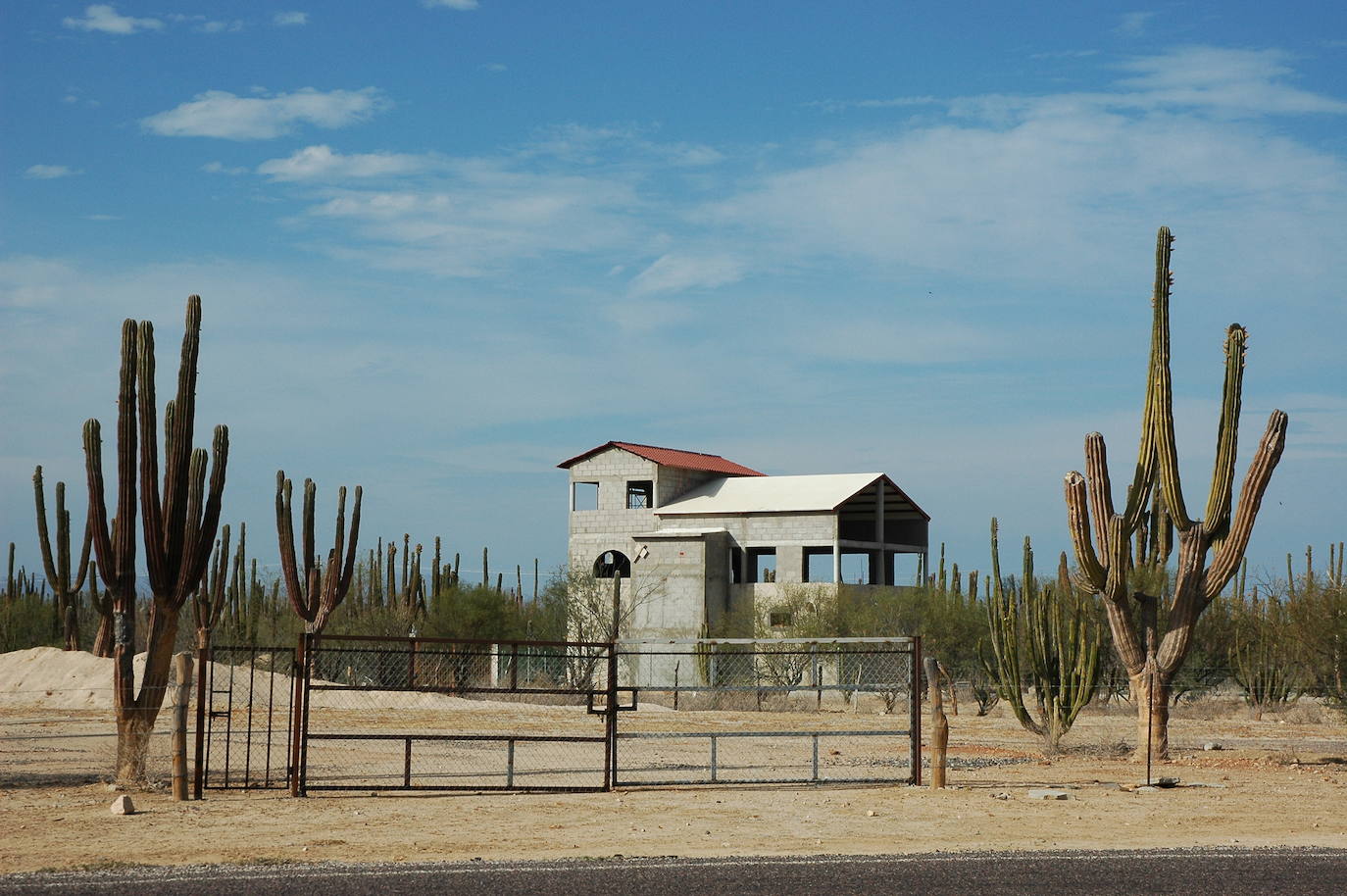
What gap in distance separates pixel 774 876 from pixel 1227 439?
13.0 metres

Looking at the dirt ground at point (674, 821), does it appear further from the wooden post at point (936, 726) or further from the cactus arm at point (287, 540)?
the cactus arm at point (287, 540)

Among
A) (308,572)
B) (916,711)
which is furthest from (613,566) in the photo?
(916,711)

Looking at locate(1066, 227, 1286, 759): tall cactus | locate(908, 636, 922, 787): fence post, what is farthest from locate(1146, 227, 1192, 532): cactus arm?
locate(908, 636, 922, 787): fence post

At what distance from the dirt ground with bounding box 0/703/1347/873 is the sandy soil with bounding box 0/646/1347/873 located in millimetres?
31

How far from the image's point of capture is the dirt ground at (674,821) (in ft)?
42.8

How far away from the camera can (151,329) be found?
18.8 metres

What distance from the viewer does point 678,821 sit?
49.3ft

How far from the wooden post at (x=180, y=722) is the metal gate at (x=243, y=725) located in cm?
16

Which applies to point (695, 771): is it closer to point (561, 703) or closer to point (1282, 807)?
point (1282, 807)

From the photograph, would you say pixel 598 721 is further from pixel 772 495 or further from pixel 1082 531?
pixel 772 495

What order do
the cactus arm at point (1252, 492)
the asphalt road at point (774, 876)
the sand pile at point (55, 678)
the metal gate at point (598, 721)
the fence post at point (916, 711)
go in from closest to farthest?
the asphalt road at point (774, 876)
the fence post at point (916, 711)
the metal gate at point (598, 721)
the cactus arm at point (1252, 492)
the sand pile at point (55, 678)

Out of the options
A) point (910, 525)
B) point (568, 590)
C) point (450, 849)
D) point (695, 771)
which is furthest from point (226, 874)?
point (910, 525)

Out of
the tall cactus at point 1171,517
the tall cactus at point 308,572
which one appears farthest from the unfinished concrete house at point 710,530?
the tall cactus at point 1171,517

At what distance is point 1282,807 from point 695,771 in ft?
29.4
